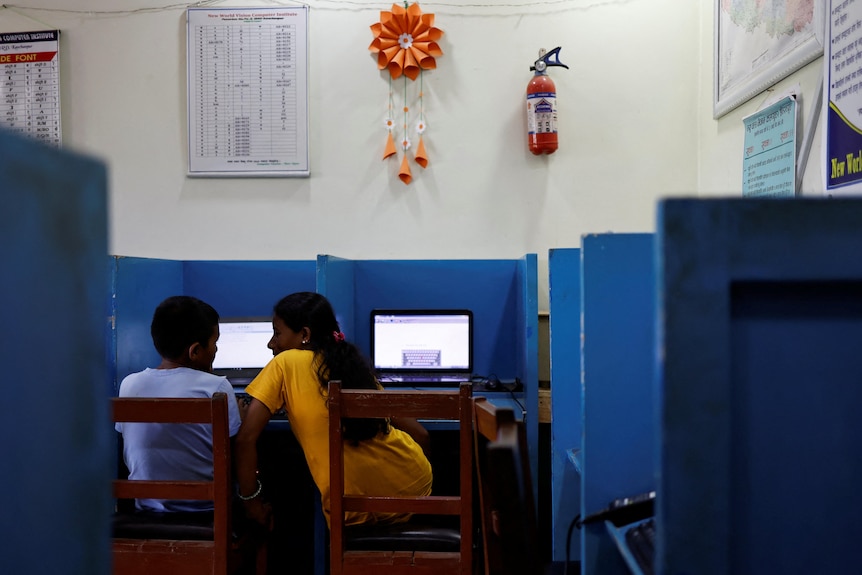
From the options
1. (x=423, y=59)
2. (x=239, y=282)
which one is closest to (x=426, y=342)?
(x=239, y=282)

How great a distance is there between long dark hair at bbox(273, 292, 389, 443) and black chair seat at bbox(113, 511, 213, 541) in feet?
1.35

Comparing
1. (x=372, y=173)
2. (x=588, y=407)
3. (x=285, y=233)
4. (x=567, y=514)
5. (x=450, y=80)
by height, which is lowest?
(x=567, y=514)

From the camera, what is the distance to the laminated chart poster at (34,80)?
10.00 ft

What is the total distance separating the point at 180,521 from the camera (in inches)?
67.4

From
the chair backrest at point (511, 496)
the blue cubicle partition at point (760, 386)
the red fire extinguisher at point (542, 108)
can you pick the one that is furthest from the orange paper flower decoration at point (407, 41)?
the blue cubicle partition at point (760, 386)

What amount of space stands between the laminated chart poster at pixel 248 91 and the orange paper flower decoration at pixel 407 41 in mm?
342

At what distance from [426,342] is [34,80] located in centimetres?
213

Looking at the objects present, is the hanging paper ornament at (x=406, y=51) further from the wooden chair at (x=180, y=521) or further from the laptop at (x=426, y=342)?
the wooden chair at (x=180, y=521)

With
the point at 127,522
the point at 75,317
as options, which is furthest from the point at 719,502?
the point at 127,522

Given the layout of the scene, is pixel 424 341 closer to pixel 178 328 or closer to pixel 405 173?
pixel 405 173

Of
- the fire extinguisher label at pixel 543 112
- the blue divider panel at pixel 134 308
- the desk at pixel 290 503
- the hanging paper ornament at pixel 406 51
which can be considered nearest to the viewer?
the blue divider panel at pixel 134 308

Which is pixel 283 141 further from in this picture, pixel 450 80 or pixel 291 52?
pixel 450 80

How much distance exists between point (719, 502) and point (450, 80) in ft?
8.51

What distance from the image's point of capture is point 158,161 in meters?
3.03
